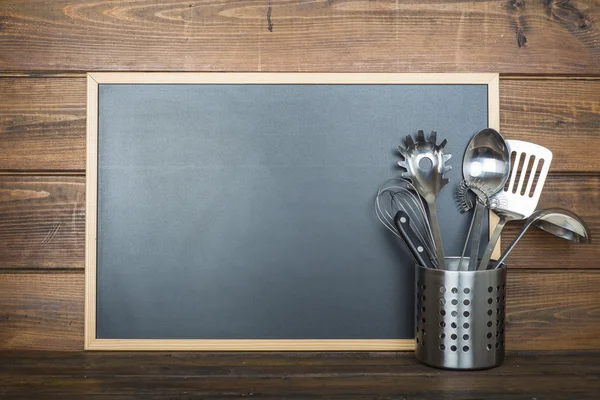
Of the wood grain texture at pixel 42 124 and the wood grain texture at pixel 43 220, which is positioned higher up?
the wood grain texture at pixel 42 124

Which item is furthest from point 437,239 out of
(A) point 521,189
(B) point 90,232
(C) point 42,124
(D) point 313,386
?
(C) point 42,124

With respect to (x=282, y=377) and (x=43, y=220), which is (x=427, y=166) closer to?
(x=282, y=377)

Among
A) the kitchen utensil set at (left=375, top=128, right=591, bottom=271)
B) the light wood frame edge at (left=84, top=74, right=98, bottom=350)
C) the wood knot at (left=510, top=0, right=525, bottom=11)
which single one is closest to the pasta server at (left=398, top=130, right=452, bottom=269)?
the kitchen utensil set at (left=375, top=128, right=591, bottom=271)

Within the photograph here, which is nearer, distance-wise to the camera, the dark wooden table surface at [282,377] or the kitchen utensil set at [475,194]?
the dark wooden table surface at [282,377]

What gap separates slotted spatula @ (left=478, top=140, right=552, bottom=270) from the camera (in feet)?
2.81

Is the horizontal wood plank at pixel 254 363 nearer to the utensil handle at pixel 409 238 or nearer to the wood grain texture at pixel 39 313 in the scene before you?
A: the wood grain texture at pixel 39 313

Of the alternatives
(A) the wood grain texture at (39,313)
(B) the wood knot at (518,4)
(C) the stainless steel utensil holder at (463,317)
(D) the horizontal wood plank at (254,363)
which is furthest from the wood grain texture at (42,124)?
(B) the wood knot at (518,4)

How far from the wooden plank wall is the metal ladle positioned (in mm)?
27

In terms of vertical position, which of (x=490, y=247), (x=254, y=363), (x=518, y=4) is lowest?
(x=254, y=363)

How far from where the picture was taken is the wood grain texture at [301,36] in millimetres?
904

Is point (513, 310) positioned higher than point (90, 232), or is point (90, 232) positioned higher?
point (90, 232)

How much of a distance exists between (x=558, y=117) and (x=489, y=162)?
0.50 feet

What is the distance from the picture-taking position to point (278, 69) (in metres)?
0.90

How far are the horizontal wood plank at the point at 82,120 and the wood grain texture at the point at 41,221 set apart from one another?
3 centimetres
